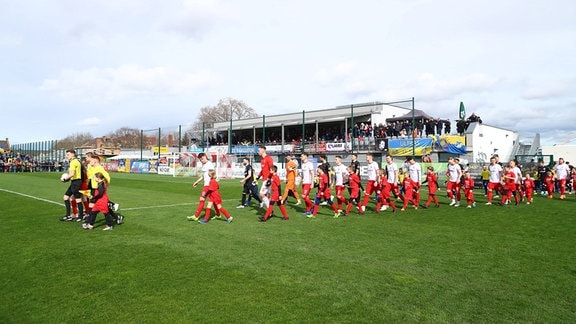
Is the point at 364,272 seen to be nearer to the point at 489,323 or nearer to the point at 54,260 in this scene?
the point at 489,323

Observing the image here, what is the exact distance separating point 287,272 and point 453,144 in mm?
29687

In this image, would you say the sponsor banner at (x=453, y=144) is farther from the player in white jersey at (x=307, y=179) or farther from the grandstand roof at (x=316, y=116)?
the player in white jersey at (x=307, y=179)

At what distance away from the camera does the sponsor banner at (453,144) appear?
31.7 metres

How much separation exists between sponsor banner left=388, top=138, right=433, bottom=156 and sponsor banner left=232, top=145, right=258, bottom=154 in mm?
16586

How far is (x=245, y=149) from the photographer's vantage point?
46.0 metres

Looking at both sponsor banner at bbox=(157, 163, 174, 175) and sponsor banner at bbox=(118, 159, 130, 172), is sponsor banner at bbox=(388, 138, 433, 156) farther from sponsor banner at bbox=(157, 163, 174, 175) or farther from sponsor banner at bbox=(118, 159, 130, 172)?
sponsor banner at bbox=(118, 159, 130, 172)

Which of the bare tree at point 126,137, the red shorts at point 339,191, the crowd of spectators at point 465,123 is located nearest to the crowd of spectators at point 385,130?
the crowd of spectators at point 465,123

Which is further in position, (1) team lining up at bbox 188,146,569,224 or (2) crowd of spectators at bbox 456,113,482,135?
(2) crowd of spectators at bbox 456,113,482,135

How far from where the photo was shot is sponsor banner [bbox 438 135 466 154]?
31.7 metres

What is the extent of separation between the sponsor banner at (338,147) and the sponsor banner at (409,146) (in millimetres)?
4929

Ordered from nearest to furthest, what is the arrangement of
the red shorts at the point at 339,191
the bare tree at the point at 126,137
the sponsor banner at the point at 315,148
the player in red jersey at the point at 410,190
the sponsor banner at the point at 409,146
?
the red shorts at the point at 339,191, the player in red jersey at the point at 410,190, the sponsor banner at the point at 409,146, the sponsor banner at the point at 315,148, the bare tree at the point at 126,137

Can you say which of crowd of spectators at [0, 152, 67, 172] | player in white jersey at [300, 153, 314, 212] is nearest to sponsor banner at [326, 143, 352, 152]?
player in white jersey at [300, 153, 314, 212]

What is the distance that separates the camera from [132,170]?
49.0m

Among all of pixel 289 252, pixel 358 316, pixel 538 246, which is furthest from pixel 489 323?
pixel 538 246
